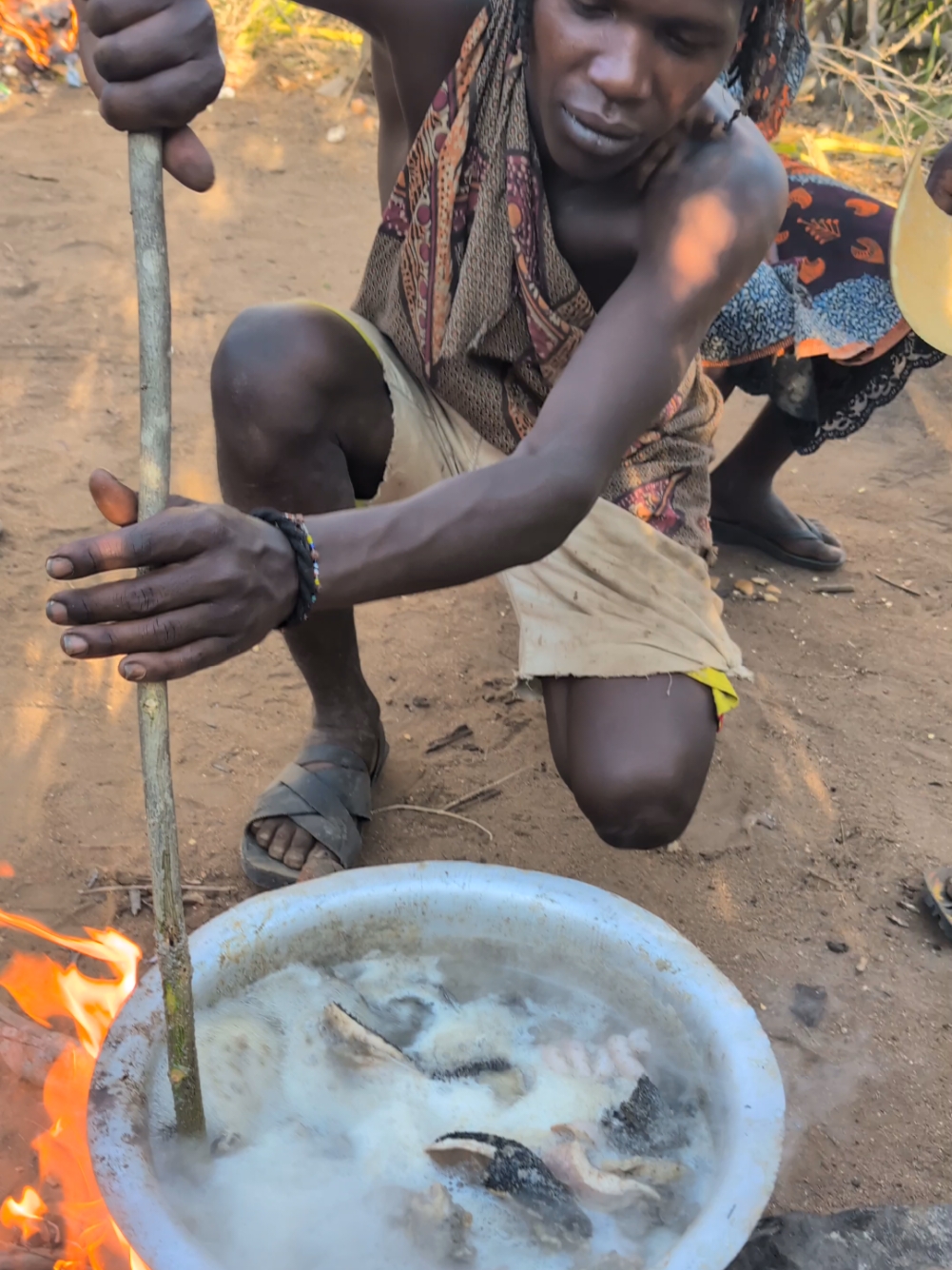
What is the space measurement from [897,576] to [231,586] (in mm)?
2320

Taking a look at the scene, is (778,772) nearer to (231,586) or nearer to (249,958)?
(249,958)

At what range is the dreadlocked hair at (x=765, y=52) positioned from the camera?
64.5 inches

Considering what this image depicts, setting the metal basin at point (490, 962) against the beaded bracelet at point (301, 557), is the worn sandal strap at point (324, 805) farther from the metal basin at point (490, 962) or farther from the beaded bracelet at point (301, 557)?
the beaded bracelet at point (301, 557)

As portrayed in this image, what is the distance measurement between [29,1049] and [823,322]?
2.12 meters

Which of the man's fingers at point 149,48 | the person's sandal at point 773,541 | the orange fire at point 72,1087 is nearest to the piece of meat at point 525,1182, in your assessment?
the orange fire at point 72,1087

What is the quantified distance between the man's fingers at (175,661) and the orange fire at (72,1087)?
47 centimetres

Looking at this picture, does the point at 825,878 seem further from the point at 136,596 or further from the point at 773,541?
the point at 136,596

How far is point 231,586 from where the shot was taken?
44.8 inches

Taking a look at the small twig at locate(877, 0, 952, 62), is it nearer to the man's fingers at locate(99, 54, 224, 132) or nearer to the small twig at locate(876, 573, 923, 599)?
the small twig at locate(876, 573, 923, 599)

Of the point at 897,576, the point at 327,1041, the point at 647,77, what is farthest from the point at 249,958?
the point at 897,576

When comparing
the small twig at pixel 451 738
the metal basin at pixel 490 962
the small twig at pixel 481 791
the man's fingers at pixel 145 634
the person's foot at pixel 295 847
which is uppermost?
the man's fingers at pixel 145 634

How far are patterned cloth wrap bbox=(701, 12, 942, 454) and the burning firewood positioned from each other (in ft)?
6.12

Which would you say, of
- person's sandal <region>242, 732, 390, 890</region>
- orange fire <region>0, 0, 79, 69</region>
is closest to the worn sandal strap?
person's sandal <region>242, 732, 390, 890</region>

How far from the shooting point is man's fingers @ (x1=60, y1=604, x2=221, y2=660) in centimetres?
107
